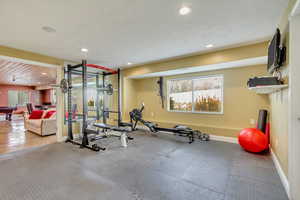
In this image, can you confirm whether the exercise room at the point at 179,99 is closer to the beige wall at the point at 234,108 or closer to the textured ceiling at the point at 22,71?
the beige wall at the point at 234,108

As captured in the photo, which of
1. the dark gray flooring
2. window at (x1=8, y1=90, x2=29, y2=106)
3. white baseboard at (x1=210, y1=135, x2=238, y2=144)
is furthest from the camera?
window at (x1=8, y1=90, x2=29, y2=106)

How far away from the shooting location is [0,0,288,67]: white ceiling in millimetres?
1887

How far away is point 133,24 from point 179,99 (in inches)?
133

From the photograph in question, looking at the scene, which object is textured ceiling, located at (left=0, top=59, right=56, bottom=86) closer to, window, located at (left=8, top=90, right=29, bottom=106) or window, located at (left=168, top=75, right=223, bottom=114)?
window, located at (left=8, top=90, right=29, bottom=106)

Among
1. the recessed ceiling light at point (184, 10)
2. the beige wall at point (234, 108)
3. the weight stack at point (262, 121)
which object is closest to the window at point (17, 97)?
the beige wall at point (234, 108)

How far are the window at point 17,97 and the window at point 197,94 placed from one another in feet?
43.5

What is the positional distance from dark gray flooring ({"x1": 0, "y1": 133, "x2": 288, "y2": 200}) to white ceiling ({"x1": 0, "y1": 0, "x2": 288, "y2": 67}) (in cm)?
252

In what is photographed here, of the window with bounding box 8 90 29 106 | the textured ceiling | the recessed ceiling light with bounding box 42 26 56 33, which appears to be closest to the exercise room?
the recessed ceiling light with bounding box 42 26 56 33

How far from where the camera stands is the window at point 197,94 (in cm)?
437

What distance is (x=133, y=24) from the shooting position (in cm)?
236

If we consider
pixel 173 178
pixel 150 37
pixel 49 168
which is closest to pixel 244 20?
pixel 150 37

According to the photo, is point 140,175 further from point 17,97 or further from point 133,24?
point 17,97

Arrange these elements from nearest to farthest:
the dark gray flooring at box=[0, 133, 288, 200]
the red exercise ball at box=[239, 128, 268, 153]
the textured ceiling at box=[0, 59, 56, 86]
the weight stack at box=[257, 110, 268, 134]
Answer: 1. the dark gray flooring at box=[0, 133, 288, 200]
2. the red exercise ball at box=[239, 128, 268, 153]
3. the weight stack at box=[257, 110, 268, 134]
4. the textured ceiling at box=[0, 59, 56, 86]

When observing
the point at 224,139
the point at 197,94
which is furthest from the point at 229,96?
the point at 224,139
